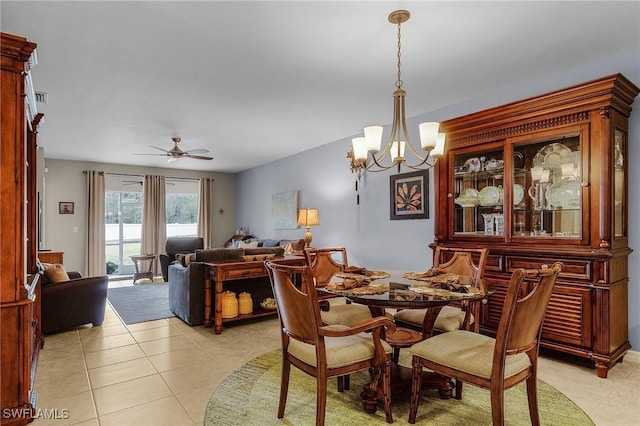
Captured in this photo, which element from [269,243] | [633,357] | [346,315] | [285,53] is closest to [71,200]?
[269,243]

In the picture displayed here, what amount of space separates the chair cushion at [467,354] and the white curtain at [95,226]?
7.76 metres

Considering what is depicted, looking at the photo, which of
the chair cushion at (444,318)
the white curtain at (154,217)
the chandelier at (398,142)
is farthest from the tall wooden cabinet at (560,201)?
the white curtain at (154,217)

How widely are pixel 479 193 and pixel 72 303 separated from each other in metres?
4.49

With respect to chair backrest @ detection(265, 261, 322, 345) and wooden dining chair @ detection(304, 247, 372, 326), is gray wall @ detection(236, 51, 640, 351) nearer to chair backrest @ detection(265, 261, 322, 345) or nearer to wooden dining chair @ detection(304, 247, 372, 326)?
wooden dining chair @ detection(304, 247, 372, 326)

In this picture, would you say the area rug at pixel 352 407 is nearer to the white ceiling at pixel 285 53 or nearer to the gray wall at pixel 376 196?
the gray wall at pixel 376 196

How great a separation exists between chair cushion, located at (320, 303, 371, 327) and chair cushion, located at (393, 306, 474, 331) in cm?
31

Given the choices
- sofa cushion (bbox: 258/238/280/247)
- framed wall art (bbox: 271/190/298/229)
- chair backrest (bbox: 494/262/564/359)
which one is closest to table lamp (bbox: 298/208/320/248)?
framed wall art (bbox: 271/190/298/229)

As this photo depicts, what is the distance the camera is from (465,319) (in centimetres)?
258

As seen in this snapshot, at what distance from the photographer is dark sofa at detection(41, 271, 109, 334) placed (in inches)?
147

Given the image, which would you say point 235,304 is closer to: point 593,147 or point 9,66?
point 9,66

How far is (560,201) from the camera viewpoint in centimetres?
310

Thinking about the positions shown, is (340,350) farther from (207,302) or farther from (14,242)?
(207,302)

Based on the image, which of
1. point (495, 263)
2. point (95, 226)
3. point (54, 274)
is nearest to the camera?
point (495, 263)

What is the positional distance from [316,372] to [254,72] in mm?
2617
